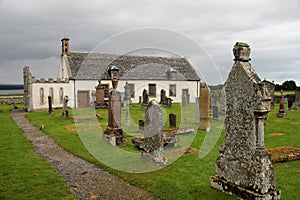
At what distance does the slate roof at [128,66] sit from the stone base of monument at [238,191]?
26.8 metres

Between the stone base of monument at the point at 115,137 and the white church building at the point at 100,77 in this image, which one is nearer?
the stone base of monument at the point at 115,137

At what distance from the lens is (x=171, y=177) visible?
772 cm

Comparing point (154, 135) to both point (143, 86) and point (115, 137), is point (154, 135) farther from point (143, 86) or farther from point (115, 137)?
point (143, 86)

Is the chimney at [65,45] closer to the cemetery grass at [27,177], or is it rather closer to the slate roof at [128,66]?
the slate roof at [128,66]

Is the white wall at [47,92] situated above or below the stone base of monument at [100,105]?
above

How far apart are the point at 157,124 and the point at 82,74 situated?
81.3 feet

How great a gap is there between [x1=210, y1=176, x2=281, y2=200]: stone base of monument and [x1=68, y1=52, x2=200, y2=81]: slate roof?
26.8 meters

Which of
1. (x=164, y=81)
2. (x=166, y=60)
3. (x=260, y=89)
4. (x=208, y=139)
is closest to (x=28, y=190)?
(x=260, y=89)

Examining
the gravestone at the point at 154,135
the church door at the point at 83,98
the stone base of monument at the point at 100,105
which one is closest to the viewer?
the gravestone at the point at 154,135

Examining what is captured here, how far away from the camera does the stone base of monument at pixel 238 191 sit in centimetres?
565

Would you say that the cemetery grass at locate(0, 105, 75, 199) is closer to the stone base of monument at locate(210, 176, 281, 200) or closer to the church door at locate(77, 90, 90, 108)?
the stone base of monument at locate(210, 176, 281, 200)

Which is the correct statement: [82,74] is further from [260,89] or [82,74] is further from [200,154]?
[260,89]

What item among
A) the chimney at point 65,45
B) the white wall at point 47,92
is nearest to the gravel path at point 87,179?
the white wall at point 47,92

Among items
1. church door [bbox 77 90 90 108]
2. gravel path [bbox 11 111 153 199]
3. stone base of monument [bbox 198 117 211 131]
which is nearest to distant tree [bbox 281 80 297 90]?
church door [bbox 77 90 90 108]
